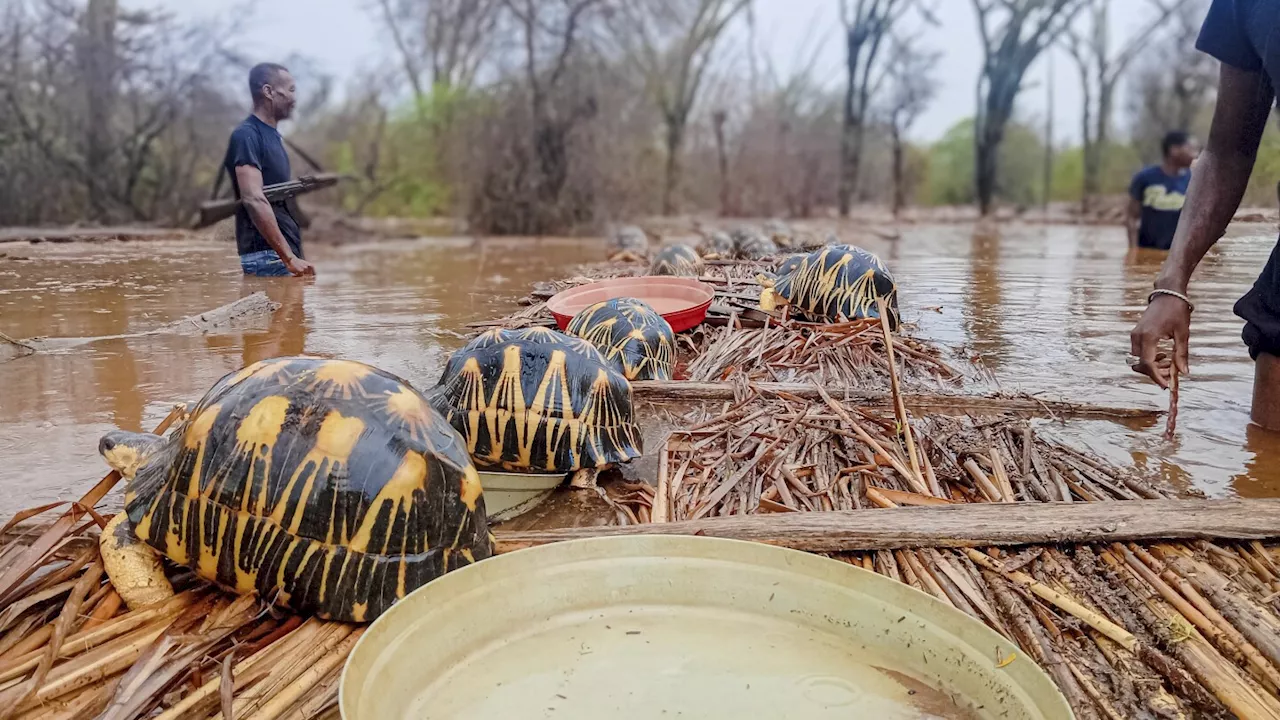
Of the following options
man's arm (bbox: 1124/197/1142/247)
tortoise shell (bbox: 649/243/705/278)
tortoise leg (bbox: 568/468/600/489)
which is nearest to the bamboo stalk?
tortoise leg (bbox: 568/468/600/489)

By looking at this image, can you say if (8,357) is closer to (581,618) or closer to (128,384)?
(128,384)

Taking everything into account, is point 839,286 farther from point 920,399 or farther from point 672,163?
point 672,163

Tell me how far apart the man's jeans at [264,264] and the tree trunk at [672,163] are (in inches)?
679

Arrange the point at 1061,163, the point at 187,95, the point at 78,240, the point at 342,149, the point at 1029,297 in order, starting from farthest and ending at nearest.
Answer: the point at 1061,163, the point at 342,149, the point at 187,95, the point at 78,240, the point at 1029,297

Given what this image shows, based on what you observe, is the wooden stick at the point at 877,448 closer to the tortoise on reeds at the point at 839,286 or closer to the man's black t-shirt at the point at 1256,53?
the man's black t-shirt at the point at 1256,53

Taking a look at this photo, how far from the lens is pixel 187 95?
18.9m

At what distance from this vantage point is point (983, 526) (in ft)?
7.25

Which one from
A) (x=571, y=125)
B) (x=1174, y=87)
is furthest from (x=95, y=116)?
(x=1174, y=87)

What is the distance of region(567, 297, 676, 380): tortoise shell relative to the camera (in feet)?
13.3

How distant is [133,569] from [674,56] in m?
27.8

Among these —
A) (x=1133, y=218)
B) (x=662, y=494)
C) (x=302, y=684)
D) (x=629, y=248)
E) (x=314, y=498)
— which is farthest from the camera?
(x=629, y=248)

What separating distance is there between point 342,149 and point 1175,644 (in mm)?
28889

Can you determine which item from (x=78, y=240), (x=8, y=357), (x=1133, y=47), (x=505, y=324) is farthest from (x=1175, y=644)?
(x=1133, y=47)

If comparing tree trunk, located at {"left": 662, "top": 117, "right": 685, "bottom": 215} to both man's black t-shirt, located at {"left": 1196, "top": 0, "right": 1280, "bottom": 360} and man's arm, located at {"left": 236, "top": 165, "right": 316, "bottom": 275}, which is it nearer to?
man's arm, located at {"left": 236, "top": 165, "right": 316, "bottom": 275}
